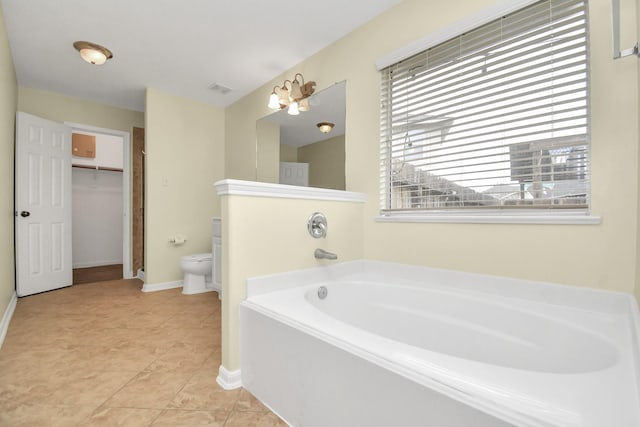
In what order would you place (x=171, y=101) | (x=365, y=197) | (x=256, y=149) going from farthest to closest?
1. (x=171, y=101)
2. (x=256, y=149)
3. (x=365, y=197)

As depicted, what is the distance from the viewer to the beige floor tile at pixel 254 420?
120 centimetres

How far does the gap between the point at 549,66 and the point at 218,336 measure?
242 centimetres

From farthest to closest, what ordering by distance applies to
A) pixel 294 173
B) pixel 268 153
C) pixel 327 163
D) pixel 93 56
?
pixel 268 153 → pixel 294 173 → pixel 93 56 → pixel 327 163

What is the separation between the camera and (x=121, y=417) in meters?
1.23

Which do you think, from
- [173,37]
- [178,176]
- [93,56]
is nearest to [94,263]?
[178,176]

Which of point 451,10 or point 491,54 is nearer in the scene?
point 491,54

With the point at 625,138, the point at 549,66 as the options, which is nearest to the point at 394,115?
the point at 549,66

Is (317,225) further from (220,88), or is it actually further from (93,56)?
(93,56)

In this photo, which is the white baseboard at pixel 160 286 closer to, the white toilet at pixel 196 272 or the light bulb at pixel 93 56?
the white toilet at pixel 196 272

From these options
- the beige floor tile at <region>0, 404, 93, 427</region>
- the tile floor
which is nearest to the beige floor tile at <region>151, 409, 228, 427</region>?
the tile floor

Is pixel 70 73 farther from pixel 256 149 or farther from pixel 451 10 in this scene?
pixel 451 10

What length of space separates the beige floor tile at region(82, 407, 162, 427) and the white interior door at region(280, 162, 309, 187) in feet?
5.82

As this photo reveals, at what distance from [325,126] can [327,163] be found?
30cm

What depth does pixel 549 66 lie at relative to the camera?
1.41 m
